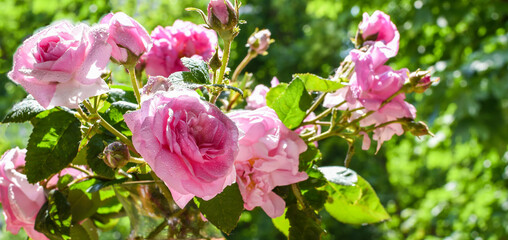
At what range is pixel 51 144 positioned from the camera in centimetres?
40

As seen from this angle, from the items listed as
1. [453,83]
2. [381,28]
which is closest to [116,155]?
[381,28]

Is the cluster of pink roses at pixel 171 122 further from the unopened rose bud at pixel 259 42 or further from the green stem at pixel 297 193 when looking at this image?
the unopened rose bud at pixel 259 42

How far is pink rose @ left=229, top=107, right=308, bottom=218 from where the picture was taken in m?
0.37

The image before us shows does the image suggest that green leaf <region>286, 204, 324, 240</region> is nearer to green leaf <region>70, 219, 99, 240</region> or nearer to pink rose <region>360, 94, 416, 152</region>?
pink rose <region>360, 94, 416, 152</region>

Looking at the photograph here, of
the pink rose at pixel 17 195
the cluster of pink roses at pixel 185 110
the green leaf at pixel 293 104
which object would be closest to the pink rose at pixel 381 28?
the cluster of pink roses at pixel 185 110

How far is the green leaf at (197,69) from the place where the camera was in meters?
0.38

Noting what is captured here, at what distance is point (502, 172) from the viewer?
2412 mm

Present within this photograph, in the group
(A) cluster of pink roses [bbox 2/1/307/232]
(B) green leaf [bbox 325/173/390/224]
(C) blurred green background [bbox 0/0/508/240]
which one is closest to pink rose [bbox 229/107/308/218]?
(A) cluster of pink roses [bbox 2/1/307/232]

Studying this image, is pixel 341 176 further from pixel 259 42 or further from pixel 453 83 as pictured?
pixel 453 83

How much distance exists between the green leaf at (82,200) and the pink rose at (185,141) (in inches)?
7.0

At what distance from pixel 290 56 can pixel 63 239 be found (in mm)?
4773

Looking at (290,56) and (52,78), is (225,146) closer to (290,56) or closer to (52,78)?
(52,78)

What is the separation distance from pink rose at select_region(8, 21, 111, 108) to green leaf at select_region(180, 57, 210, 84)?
0.19ft

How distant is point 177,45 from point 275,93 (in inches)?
4.8
